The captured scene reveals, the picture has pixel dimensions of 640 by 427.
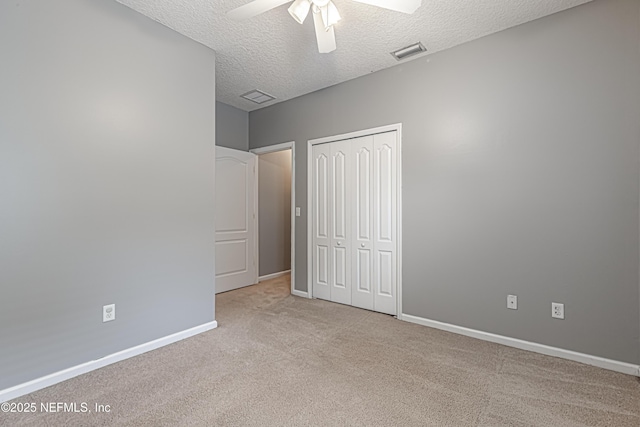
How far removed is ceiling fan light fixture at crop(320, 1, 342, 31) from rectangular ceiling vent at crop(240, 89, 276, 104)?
189cm

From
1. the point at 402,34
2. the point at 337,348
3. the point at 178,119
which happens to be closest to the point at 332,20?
the point at 402,34

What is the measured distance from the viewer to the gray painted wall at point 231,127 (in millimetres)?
4211

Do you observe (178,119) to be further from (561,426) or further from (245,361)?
(561,426)

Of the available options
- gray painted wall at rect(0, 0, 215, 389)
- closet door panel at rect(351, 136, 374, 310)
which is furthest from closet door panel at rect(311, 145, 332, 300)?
gray painted wall at rect(0, 0, 215, 389)

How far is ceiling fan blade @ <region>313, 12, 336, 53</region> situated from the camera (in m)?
2.06

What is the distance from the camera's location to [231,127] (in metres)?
4.36

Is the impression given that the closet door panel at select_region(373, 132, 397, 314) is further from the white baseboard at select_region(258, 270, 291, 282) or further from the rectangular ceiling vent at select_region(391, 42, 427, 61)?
the white baseboard at select_region(258, 270, 291, 282)

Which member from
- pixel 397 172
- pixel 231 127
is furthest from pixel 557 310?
pixel 231 127

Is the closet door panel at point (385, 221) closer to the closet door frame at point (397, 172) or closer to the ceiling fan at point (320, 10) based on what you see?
the closet door frame at point (397, 172)

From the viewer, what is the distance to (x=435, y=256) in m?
2.91

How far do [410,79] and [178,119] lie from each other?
226 centimetres

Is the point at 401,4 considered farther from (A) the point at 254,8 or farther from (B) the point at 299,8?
(A) the point at 254,8

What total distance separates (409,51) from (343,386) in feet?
9.44

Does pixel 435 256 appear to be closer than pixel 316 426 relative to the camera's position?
No
